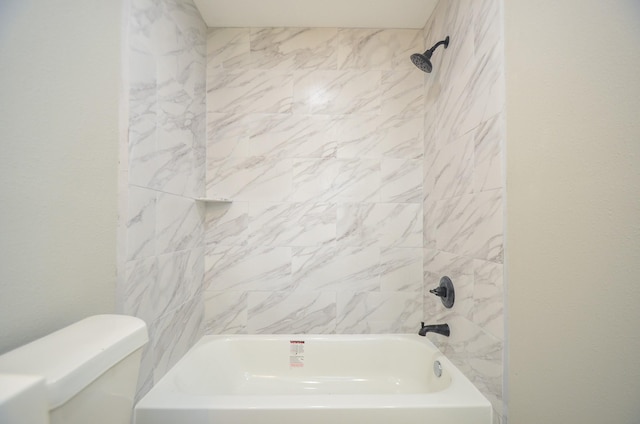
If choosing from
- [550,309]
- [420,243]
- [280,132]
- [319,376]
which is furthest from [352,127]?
[319,376]

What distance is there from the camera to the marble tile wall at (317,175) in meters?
1.66

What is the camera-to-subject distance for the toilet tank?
47 centimetres

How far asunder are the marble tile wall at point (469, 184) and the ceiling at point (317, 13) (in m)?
0.15

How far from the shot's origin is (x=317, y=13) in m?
1.56

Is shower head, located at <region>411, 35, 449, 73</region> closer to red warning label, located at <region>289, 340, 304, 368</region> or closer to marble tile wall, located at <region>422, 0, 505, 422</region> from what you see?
marble tile wall, located at <region>422, 0, 505, 422</region>

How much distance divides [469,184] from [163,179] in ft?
4.42

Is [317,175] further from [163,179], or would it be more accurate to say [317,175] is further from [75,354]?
[75,354]

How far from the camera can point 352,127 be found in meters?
1.68

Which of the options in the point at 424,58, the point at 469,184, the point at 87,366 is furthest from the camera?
the point at 424,58

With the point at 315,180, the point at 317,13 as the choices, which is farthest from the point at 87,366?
the point at 317,13

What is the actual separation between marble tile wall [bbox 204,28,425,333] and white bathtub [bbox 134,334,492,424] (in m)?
0.13

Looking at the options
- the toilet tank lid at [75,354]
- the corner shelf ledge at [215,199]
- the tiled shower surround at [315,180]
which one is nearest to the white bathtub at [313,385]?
the tiled shower surround at [315,180]

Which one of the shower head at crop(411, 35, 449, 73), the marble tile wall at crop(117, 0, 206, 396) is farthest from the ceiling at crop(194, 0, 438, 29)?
the shower head at crop(411, 35, 449, 73)

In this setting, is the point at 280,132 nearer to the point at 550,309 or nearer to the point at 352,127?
the point at 352,127
